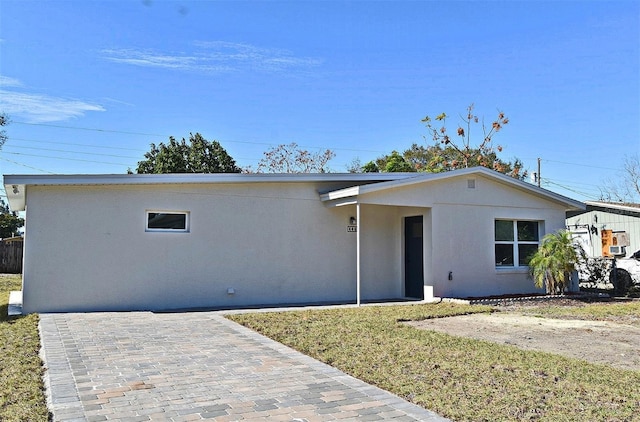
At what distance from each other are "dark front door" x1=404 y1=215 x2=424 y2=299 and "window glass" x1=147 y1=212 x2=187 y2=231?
591 cm

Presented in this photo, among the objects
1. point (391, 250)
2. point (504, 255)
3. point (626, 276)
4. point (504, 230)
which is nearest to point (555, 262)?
point (504, 255)

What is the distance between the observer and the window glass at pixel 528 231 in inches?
612

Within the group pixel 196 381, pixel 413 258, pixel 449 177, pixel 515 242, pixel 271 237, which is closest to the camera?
pixel 196 381

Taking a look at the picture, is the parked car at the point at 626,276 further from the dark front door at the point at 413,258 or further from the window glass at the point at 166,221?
the window glass at the point at 166,221

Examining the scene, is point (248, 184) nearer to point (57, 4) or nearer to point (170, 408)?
point (57, 4)

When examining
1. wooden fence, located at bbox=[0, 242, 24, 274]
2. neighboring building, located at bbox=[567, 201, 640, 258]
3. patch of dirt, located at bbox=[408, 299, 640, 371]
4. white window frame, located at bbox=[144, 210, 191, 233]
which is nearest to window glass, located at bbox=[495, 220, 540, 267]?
patch of dirt, located at bbox=[408, 299, 640, 371]

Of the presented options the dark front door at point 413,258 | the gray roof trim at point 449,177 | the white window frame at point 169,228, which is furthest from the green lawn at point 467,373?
the dark front door at point 413,258

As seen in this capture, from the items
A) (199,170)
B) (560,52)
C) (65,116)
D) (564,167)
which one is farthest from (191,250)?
(564,167)

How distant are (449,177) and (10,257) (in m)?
24.0

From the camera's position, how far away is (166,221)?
12125 millimetres

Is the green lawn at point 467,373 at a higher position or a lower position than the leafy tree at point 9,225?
lower

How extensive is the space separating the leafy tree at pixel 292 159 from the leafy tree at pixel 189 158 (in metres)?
2.21

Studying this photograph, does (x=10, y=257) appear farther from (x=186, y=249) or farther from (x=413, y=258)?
(x=413, y=258)

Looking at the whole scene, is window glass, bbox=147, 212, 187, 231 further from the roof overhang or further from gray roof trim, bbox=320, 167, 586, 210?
gray roof trim, bbox=320, 167, 586, 210
